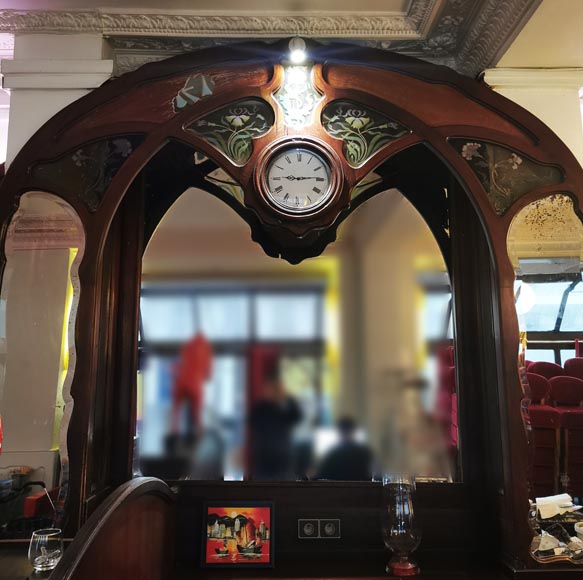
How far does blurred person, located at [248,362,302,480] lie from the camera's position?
1.93 metres

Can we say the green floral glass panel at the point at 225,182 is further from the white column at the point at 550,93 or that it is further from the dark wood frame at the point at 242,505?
the dark wood frame at the point at 242,505

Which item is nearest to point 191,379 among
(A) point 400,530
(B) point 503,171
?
(A) point 400,530

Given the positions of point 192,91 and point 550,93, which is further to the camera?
point 550,93

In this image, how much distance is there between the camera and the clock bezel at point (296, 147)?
1.81 meters

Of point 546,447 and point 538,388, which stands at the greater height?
point 538,388

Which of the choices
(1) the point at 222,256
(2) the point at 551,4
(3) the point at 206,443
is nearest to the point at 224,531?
(3) the point at 206,443

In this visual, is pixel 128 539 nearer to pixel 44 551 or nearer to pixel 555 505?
pixel 44 551

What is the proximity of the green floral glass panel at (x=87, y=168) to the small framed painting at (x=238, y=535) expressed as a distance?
121cm

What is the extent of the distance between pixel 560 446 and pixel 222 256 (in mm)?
1398

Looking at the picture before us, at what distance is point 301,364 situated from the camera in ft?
6.35

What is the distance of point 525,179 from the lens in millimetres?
1840

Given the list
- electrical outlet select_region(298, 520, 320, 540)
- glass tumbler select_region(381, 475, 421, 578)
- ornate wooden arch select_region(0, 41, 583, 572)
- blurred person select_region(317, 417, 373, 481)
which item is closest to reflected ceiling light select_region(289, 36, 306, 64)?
ornate wooden arch select_region(0, 41, 583, 572)

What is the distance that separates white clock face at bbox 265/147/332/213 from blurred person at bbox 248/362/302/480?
0.60m

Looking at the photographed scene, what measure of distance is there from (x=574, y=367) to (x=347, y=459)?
2.86ft
